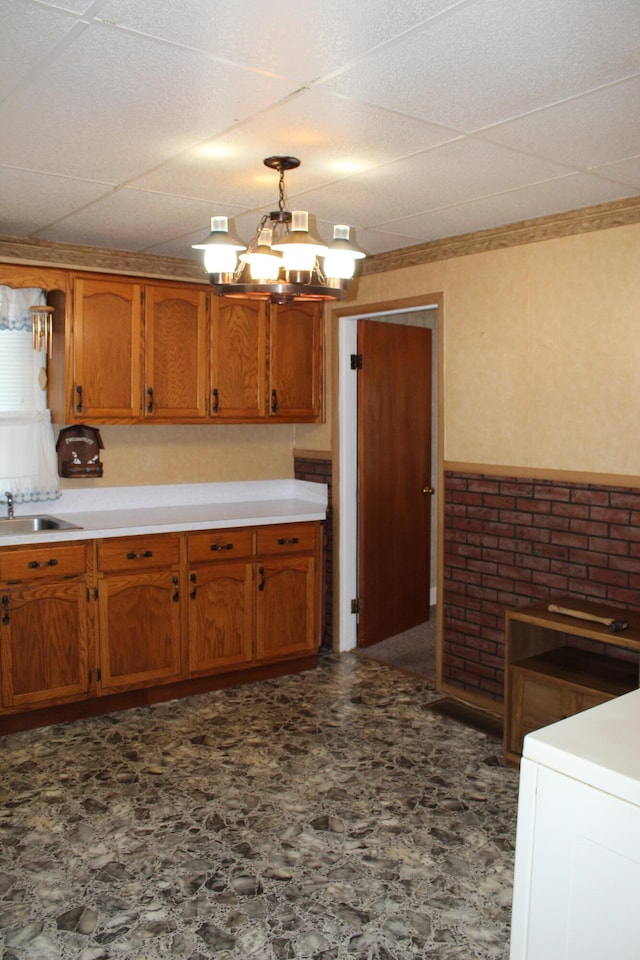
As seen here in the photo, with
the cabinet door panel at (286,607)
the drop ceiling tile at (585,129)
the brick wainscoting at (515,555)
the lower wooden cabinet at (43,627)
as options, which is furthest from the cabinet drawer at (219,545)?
the drop ceiling tile at (585,129)

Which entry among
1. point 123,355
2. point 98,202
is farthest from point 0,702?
point 98,202

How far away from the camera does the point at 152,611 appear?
409cm

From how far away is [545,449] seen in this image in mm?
3730

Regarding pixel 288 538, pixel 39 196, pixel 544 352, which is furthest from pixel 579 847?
pixel 288 538

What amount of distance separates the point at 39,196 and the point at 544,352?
2.36 meters

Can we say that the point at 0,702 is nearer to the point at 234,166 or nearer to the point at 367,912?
the point at 367,912

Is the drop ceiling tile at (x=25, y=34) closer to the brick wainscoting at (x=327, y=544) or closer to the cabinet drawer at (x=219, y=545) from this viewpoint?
the cabinet drawer at (x=219, y=545)

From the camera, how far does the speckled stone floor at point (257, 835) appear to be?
2.35m

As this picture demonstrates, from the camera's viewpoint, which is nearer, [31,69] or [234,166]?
[31,69]

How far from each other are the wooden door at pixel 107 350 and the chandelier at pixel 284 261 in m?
1.51

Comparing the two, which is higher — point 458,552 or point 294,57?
point 294,57

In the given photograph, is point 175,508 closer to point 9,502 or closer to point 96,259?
point 9,502

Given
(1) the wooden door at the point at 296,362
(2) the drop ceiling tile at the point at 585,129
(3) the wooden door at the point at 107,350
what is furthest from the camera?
(1) the wooden door at the point at 296,362

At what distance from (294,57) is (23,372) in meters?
2.73
